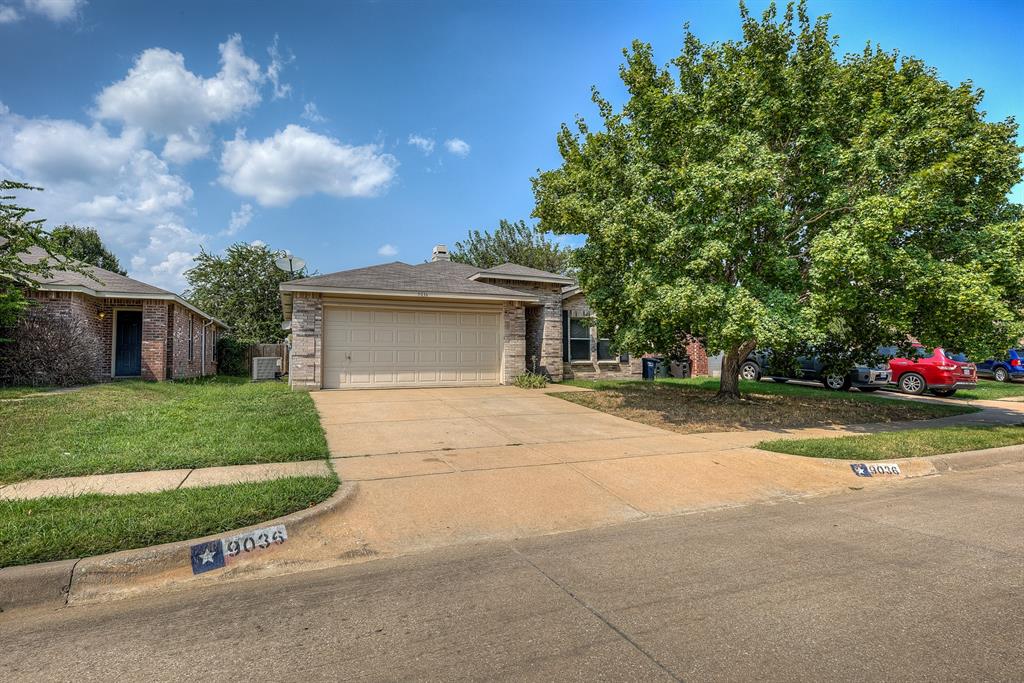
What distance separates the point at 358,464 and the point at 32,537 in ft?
10.3

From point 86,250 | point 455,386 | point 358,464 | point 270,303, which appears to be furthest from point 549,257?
point 358,464

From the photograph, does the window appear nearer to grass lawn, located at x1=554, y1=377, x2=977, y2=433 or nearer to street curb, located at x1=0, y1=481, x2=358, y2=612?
grass lawn, located at x1=554, y1=377, x2=977, y2=433

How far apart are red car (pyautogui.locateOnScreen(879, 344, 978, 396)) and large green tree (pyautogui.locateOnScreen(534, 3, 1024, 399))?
276 inches

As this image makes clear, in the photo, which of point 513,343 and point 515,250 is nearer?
point 513,343

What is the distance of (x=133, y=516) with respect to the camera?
4.32 m

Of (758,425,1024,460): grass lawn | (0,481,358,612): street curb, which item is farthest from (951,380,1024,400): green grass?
(0,481,358,612): street curb

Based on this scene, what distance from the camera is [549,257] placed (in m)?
41.3

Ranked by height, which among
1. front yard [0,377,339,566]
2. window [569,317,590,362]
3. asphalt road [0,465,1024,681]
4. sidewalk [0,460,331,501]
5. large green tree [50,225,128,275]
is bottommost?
asphalt road [0,465,1024,681]

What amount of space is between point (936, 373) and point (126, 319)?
82.5ft

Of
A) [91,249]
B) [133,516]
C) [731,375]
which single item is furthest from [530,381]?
[91,249]

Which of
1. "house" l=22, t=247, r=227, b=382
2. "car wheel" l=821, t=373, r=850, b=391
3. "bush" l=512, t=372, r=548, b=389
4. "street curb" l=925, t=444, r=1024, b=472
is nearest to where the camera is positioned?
"street curb" l=925, t=444, r=1024, b=472

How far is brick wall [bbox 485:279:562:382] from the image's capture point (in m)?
17.6

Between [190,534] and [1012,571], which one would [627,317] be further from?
[190,534]

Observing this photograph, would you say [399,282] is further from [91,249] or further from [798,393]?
[91,249]
